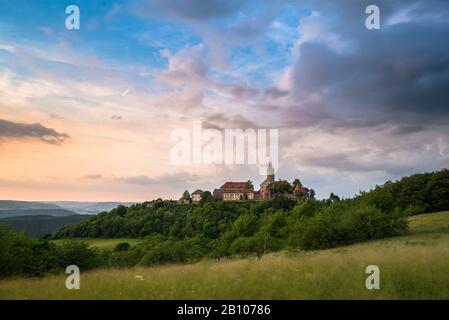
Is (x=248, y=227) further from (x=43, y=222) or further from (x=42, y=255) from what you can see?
(x=43, y=222)

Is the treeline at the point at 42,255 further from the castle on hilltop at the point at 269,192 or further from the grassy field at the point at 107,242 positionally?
the castle on hilltop at the point at 269,192

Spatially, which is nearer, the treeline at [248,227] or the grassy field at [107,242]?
the treeline at [248,227]

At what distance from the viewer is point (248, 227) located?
7638 centimetres

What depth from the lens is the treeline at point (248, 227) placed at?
41469 millimetres

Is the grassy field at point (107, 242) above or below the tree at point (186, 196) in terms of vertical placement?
below

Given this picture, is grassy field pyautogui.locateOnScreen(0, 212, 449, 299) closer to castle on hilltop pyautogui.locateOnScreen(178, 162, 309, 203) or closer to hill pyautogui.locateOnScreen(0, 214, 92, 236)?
hill pyautogui.locateOnScreen(0, 214, 92, 236)

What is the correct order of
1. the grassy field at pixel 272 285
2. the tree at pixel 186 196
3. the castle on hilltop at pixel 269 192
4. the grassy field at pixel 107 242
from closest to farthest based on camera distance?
1. the grassy field at pixel 272 285
2. the grassy field at pixel 107 242
3. the castle on hilltop at pixel 269 192
4. the tree at pixel 186 196

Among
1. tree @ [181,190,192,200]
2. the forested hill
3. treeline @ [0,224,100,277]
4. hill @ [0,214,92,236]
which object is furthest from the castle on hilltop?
treeline @ [0,224,100,277]

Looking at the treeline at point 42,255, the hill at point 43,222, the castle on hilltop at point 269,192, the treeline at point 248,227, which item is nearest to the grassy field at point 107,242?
the treeline at point 248,227

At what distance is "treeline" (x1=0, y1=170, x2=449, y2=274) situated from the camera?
136ft

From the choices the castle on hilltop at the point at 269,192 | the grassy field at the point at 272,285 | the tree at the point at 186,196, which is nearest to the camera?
the grassy field at the point at 272,285

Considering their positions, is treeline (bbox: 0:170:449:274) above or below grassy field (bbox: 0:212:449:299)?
below

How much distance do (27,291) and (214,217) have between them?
105484 mm
